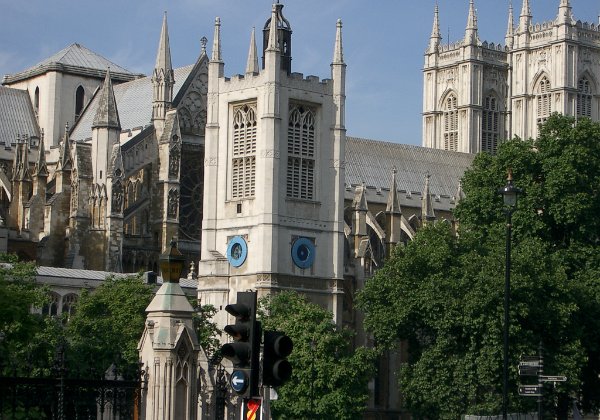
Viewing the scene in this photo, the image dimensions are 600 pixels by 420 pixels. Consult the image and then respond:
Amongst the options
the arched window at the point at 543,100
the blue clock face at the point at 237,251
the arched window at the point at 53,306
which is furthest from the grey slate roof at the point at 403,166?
the arched window at the point at 53,306

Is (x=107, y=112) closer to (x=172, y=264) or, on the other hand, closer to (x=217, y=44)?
(x=217, y=44)

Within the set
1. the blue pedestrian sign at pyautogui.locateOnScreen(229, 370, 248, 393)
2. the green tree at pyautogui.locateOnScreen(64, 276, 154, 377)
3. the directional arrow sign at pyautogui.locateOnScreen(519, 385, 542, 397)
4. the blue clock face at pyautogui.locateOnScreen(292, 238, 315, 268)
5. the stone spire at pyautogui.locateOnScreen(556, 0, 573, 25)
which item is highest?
the stone spire at pyautogui.locateOnScreen(556, 0, 573, 25)

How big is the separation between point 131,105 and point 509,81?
3670cm

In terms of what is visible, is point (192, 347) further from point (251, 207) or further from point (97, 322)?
point (251, 207)

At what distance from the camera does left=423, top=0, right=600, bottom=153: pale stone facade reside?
120 m

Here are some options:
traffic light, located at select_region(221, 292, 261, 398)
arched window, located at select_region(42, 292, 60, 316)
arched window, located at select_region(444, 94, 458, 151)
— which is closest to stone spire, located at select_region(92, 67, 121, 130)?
arched window, located at select_region(42, 292, 60, 316)

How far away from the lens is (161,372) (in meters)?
31.6

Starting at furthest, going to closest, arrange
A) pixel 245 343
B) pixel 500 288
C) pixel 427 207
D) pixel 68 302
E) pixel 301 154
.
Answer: pixel 427 207
pixel 68 302
pixel 301 154
pixel 500 288
pixel 245 343

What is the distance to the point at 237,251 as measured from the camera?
244ft

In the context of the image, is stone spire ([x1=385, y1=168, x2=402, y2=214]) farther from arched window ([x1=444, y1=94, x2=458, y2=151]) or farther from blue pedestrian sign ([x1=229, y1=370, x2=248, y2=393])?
blue pedestrian sign ([x1=229, y1=370, x2=248, y2=393])

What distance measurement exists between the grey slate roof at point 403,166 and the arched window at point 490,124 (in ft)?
41.2

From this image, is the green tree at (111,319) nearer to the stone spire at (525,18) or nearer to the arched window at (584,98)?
the arched window at (584,98)

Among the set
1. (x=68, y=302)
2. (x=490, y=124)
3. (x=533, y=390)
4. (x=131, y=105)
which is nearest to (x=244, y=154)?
(x=68, y=302)

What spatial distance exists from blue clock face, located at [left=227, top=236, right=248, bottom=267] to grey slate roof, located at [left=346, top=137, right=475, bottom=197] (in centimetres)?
2294
